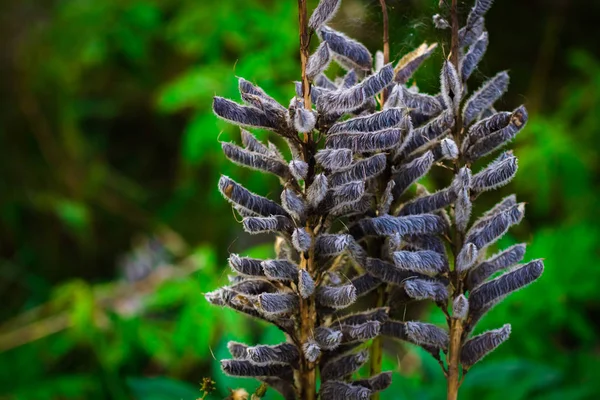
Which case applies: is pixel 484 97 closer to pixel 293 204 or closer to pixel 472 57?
pixel 472 57

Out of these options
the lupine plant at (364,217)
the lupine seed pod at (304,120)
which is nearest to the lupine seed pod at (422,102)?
the lupine plant at (364,217)

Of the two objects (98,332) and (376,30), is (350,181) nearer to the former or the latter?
(376,30)

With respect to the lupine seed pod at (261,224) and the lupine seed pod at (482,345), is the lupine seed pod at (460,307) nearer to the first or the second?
the lupine seed pod at (482,345)

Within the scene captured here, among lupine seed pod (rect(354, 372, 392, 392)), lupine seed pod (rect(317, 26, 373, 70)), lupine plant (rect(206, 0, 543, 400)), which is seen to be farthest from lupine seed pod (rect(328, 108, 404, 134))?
lupine seed pod (rect(354, 372, 392, 392))

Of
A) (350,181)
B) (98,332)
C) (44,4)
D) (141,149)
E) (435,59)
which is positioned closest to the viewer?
(350,181)

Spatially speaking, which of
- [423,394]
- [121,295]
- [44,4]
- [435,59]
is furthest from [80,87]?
[435,59]

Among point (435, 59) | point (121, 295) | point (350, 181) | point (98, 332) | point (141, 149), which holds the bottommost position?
point (350, 181)

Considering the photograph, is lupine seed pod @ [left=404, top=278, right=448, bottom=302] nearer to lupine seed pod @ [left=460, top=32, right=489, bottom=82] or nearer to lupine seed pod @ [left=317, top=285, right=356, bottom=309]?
lupine seed pod @ [left=317, top=285, right=356, bottom=309]
